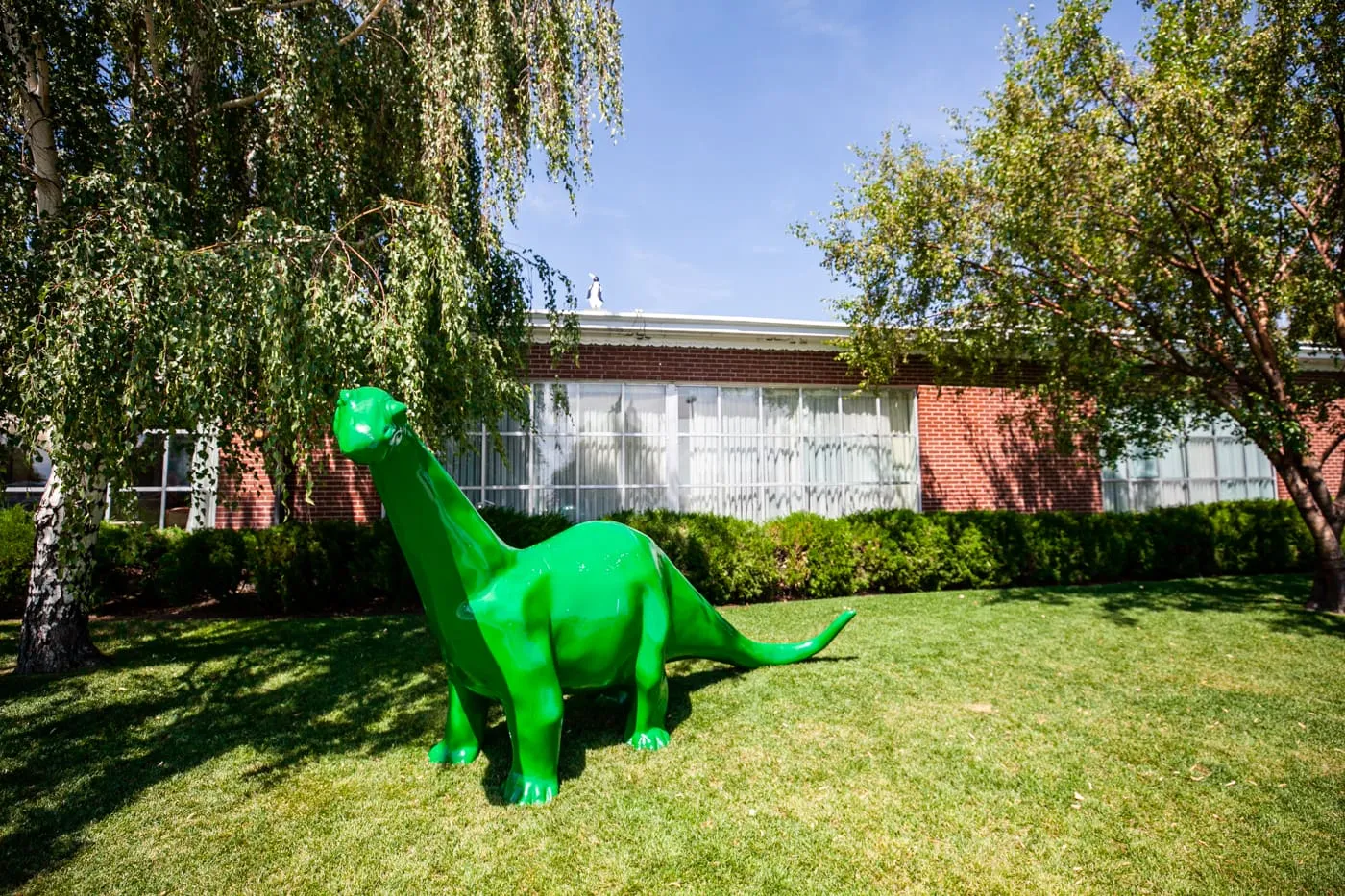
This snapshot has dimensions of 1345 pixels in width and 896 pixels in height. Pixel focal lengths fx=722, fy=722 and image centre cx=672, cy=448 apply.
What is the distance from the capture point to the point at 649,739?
14.2 ft

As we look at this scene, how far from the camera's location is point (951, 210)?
918cm

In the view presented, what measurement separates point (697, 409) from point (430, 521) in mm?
8523

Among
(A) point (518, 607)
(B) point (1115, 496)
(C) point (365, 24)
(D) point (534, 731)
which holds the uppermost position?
(C) point (365, 24)

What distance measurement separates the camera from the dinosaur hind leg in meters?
4.23


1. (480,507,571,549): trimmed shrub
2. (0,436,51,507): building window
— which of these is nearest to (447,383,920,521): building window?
(480,507,571,549): trimmed shrub

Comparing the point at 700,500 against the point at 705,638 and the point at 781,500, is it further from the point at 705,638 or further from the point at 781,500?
the point at 705,638

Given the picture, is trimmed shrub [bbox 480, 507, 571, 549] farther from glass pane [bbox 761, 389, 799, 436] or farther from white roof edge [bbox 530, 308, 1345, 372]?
glass pane [bbox 761, 389, 799, 436]

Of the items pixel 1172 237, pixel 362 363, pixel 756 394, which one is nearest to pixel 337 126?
pixel 362 363

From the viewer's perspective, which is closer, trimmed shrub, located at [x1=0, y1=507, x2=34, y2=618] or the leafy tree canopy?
the leafy tree canopy

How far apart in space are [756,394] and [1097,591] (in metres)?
5.67

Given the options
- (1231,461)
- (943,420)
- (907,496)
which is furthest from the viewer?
(1231,461)

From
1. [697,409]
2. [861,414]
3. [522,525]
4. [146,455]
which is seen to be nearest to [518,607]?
[146,455]

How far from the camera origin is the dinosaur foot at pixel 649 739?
430 cm

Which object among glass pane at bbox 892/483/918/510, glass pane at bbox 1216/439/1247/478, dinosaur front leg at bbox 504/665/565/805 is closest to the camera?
dinosaur front leg at bbox 504/665/565/805
